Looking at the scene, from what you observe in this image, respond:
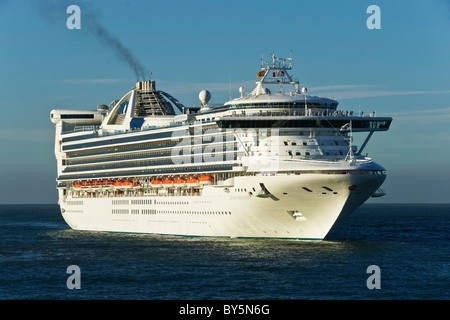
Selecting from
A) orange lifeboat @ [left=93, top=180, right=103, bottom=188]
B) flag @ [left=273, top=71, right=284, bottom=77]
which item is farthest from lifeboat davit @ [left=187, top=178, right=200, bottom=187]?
orange lifeboat @ [left=93, top=180, right=103, bottom=188]

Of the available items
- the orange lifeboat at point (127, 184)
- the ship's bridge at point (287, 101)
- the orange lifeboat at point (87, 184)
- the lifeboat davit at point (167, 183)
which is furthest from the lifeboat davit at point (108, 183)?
the ship's bridge at point (287, 101)

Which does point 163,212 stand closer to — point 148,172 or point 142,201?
point 142,201

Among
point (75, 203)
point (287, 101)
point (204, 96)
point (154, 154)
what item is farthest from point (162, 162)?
point (75, 203)

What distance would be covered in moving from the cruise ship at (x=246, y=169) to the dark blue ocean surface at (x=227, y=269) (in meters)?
1.93

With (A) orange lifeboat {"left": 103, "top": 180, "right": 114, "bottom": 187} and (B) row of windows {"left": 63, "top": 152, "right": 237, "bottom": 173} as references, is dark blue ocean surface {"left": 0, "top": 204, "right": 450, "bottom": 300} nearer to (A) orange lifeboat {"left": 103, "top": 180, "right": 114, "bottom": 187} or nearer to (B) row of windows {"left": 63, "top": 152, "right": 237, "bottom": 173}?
(B) row of windows {"left": 63, "top": 152, "right": 237, "bottom": 173}

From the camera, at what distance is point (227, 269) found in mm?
44562

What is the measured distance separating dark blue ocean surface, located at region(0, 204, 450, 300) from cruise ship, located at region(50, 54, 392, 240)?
1.93m

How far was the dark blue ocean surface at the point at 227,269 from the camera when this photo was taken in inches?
1513

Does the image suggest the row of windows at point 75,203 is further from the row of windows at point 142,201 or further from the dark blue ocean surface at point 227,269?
the dark blue ocean surface at point 227,269

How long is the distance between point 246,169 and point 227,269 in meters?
12.5

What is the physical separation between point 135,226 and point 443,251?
1102 inches
